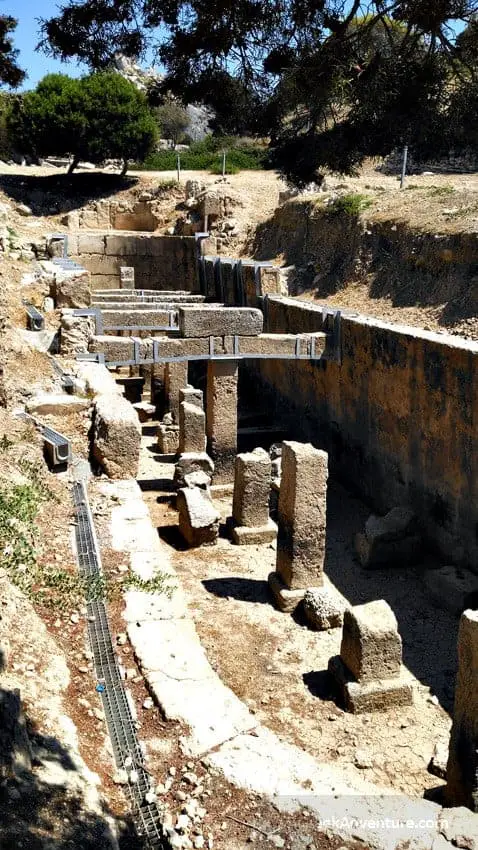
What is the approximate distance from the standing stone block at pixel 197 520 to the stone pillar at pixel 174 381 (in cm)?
468

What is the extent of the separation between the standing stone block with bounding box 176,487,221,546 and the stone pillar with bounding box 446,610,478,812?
4996 millimetres

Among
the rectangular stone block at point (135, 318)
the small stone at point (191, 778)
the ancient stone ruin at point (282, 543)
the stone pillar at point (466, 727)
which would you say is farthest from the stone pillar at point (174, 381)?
the small stone at point (191, 778)

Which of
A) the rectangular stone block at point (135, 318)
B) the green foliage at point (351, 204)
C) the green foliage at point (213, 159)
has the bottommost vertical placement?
the rectangular stone block at point (135, 318)

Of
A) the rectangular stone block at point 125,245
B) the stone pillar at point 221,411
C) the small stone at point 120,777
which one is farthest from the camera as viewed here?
the rectangular stone block at point 125,245

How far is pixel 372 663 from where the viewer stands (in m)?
6.70

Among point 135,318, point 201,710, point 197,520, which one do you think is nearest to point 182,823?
point 201,710

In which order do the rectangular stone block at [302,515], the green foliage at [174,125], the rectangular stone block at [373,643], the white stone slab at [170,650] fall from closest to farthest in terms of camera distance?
the white stone slab at [170,650] → the rectangular stone block at [373,643] → the rectangular stone block at [302,515] → the green foliage at [174,125]

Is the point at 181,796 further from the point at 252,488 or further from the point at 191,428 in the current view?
the point at 191,428

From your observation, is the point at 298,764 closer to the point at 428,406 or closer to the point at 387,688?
the point at 387,688

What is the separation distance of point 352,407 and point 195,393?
8.95ft

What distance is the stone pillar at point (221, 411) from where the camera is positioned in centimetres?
1223

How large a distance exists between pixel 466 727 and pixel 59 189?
25698 mm

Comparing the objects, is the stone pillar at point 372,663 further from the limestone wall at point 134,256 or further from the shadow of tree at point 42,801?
the limestone wall at point 134,256

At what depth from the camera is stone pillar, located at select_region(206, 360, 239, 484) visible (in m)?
12.2
